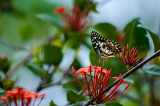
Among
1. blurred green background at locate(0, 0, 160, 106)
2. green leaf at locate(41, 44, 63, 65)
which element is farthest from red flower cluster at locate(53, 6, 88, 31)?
green leaf at locate(41, 44, 63, 65)

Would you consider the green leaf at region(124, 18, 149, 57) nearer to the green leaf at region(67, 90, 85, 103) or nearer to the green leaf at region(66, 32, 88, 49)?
the green leaf at region(67, 90, 85, 103)

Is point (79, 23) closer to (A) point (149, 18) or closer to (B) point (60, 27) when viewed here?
(B) point (60, 27)

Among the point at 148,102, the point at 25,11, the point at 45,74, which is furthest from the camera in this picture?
the point at 25,11

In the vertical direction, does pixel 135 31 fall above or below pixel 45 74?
above

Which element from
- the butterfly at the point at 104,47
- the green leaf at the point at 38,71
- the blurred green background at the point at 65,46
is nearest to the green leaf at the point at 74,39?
the blurred green background at the point at 65,46

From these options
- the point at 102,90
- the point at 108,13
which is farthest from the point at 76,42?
the point at 108,13

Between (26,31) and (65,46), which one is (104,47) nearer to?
(65,46)
